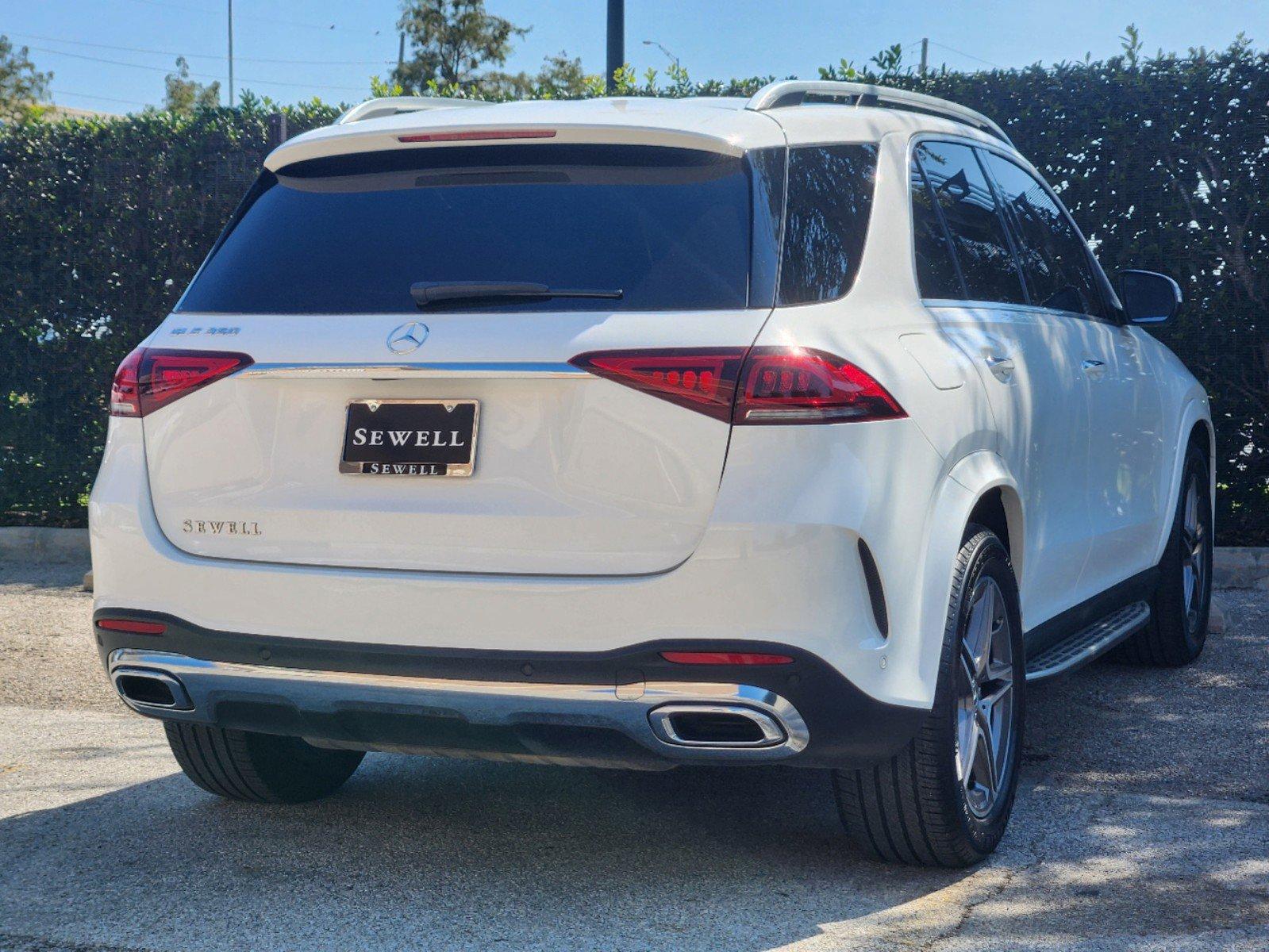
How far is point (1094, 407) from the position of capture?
16.2ft

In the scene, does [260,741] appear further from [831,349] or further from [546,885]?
[831,349]

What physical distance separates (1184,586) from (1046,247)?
1949mm

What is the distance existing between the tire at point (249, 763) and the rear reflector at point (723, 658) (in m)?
1.45

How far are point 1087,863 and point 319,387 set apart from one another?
2282 millimetres

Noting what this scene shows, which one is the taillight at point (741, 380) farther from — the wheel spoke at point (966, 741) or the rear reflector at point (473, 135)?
the wheel spoke at point (966, 741)

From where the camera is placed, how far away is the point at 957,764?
144 inches

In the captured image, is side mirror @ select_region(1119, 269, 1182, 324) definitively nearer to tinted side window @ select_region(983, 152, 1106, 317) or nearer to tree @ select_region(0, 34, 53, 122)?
tinted side window @ select_region(983, 152, 1106, 317)

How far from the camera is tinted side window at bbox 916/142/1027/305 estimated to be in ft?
13.9

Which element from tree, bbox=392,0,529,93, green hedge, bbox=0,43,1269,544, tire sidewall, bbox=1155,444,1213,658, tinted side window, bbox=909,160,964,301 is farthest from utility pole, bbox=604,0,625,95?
tree, bbox=392,0,529,93

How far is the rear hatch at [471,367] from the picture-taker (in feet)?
10.5

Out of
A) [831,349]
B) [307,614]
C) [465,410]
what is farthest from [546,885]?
[831,349]

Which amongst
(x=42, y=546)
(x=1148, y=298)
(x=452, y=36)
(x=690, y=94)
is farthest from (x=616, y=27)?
(x=452, y=36)

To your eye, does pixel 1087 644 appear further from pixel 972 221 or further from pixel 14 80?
pixel 14 80

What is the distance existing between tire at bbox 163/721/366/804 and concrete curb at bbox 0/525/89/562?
5.87m
